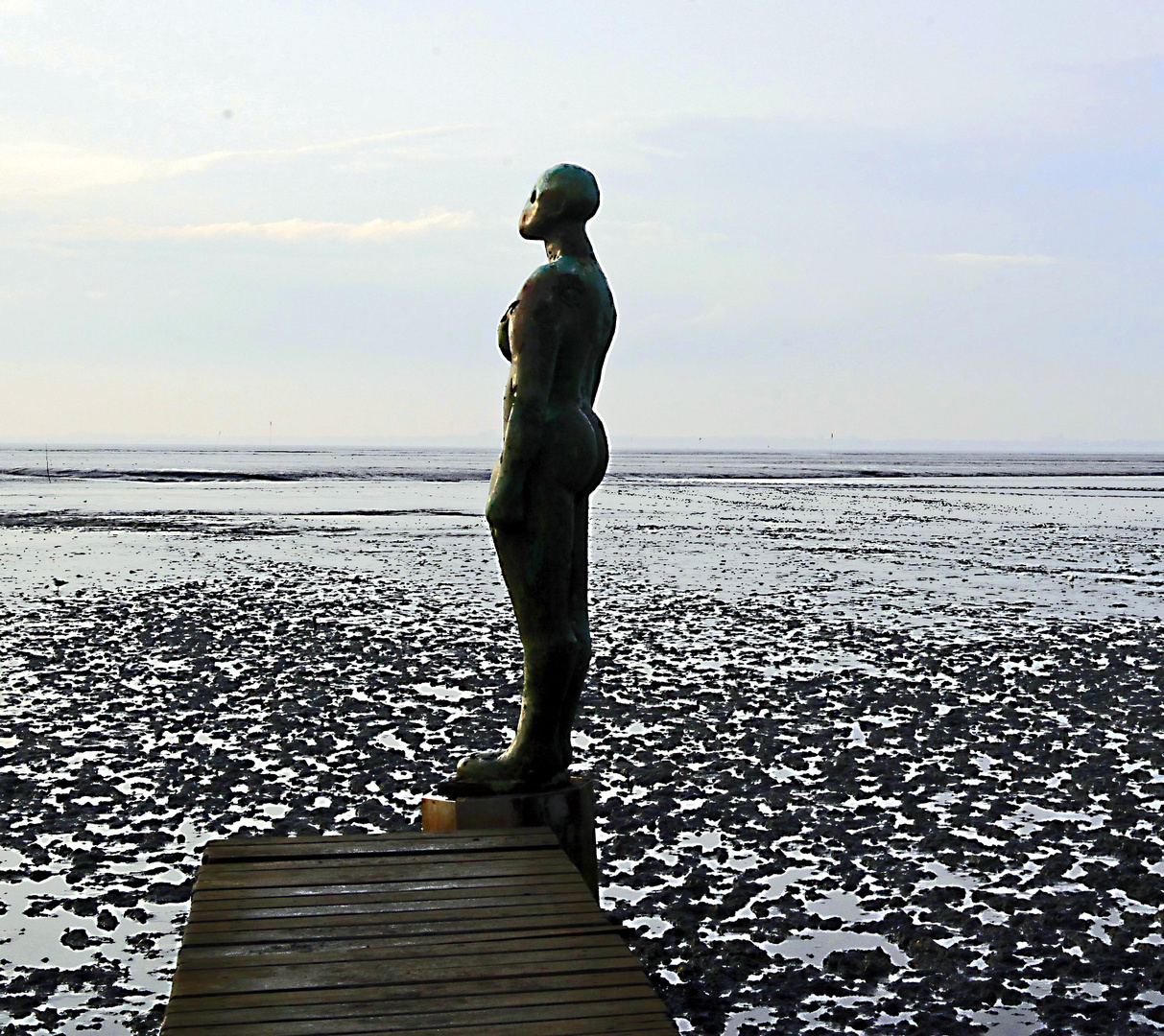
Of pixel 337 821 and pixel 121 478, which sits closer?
pixel 337 821

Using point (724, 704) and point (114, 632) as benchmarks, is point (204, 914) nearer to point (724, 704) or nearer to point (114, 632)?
point (724, 704)

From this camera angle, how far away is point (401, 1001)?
14.1 ft

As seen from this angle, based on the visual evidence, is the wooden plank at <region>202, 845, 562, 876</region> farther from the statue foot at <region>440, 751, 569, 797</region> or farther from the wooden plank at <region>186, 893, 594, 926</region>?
the statue foot at <region>440, 751, 569, 797</region>

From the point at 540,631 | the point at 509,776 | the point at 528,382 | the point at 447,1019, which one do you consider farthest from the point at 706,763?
the point at 447,1019

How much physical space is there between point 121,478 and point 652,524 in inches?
2027

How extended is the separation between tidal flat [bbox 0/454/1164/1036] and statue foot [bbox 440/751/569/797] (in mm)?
1071

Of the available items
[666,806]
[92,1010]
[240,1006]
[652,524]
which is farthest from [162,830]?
[652,524]

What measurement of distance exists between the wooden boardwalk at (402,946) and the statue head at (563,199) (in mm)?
3117

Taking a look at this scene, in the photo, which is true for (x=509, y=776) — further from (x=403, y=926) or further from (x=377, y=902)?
(x=403, y=926)

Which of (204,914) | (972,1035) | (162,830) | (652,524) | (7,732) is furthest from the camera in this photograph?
(652,524)

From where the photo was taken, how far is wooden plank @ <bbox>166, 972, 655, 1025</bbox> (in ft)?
13.6

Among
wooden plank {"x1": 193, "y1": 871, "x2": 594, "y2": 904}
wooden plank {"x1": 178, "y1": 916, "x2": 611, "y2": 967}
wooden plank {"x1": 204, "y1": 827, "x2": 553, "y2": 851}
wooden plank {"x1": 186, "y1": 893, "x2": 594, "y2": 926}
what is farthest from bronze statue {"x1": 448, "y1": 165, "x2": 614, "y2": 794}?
wooden plank {"x1": 178, "y1": 916, "x2": 611, "y2": 967}

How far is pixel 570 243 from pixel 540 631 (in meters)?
2.01

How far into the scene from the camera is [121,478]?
8331 cm
